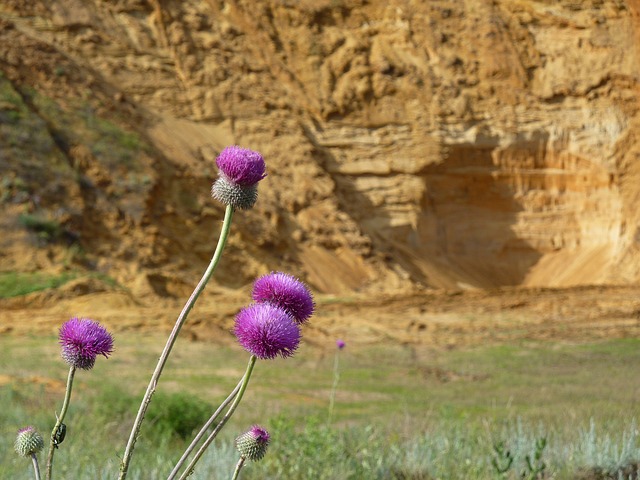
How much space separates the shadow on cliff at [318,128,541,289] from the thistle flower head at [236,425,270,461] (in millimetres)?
30718

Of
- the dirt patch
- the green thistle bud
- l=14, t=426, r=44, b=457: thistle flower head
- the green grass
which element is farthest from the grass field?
the green grass

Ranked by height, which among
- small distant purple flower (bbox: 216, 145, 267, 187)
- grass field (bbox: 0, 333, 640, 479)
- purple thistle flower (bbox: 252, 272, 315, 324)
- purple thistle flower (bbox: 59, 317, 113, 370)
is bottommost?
purple thistle flower (bbox: 59, 317, 113, 370)

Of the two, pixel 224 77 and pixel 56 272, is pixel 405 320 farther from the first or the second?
pixel 224 77

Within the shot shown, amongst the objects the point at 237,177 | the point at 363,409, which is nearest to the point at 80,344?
the point at 237,177

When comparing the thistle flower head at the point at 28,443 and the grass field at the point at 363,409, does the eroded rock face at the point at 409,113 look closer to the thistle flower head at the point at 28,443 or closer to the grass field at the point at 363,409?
the grass field at the point at 363,409

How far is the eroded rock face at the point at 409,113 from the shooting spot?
3172cm

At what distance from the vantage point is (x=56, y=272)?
22766mm

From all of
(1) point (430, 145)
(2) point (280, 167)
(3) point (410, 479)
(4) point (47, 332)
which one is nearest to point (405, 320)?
(4) point (47, 332)

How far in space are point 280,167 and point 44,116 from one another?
29.2 feet

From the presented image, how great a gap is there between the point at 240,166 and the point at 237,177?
26mm

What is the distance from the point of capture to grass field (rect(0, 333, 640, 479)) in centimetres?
481

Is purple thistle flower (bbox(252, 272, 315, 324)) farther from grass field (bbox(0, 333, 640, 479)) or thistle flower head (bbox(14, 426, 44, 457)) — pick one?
grass field (bbox(0, 333, 640, 479))

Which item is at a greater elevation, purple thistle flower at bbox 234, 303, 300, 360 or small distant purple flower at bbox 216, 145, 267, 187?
small distant purple flower at bbox 216, 145, 267, 187

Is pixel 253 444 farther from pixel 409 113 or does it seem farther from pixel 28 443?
pixel 409 113
